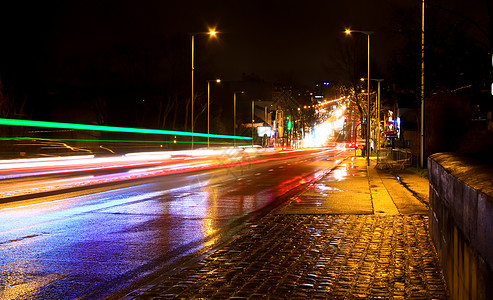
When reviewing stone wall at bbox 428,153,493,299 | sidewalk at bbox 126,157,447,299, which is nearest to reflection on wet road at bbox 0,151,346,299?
sidewalk at bbox 126,157,447,299

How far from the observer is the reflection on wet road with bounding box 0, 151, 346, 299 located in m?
6.39

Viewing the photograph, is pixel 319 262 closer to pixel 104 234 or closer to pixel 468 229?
pixel 468 229

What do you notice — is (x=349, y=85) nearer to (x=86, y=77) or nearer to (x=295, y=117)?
(x=86, y=77)

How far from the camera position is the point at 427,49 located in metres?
11.8

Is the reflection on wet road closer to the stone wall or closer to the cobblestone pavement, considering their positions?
the cobblestone pavement

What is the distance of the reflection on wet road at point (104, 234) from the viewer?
639 centimetres

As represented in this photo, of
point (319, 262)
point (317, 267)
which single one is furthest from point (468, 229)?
point (319, 262)

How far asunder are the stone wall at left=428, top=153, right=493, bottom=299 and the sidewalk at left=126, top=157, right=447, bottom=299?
81 cm

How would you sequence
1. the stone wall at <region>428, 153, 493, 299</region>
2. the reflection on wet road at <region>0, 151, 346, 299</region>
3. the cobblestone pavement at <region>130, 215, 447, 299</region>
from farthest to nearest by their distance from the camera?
the reflection on wet road at <region>0, 151, 346, 299</region> → the cobblestone pavement at <region>130, 215, 447, 299</region> → the stone wall at <region>428, 153, 493, 299</region>

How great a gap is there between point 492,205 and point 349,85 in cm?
5720

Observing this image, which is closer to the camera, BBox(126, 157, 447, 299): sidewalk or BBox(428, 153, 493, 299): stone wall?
BBox(428, 153, 493, 299): stone wall

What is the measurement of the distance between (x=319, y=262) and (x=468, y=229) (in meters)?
3.39

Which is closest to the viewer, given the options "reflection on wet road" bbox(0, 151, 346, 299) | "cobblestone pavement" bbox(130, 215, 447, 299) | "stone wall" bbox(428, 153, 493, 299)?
"stone wall" bbox(428, 153, 493, 299)

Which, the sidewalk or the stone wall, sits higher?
the stone wall
